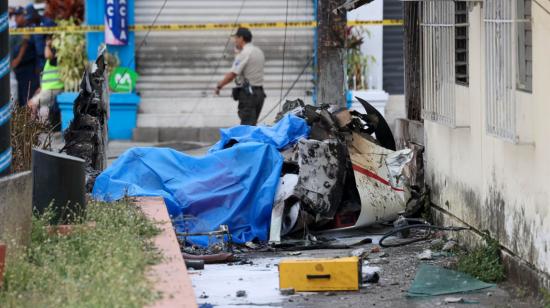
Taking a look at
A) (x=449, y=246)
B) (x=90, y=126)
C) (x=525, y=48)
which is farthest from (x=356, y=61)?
(x=525, y=48)

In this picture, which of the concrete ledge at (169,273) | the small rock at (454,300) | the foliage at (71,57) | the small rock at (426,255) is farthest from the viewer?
the foliage at (71,57)

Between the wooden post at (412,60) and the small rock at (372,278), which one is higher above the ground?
the wooden post at (412,60)

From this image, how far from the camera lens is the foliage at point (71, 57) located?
19.5 m

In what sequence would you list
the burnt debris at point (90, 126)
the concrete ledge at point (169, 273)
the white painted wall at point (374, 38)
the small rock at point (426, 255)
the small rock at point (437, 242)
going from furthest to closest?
the white painted wall at point (374, 38) < the burnt debris at point (90, 126) < the small rock at point (437, 242) < the small rock at point (426, 255) < the concrete ledge at point (169, 273)

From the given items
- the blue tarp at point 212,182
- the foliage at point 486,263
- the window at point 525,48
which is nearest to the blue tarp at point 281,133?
the blue tarp at point 212,182

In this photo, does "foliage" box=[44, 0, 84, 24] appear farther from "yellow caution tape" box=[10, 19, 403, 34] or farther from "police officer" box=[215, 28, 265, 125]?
"police officer" box=[215, 28, 265, 125]

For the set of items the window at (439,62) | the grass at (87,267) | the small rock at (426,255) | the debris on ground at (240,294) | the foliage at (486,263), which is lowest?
the small rock at (426,255)

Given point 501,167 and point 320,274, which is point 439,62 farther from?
point 320,274

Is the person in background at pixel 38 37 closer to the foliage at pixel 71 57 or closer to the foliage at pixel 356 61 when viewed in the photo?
the foliage at pixel 71 57

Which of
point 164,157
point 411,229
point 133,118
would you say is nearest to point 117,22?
point 133,118

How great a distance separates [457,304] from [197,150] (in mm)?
10204

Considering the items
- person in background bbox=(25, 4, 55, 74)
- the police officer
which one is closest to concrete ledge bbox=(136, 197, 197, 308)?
the police officer

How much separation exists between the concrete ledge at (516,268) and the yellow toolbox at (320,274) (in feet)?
3.77

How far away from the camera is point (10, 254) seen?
7391 mm
